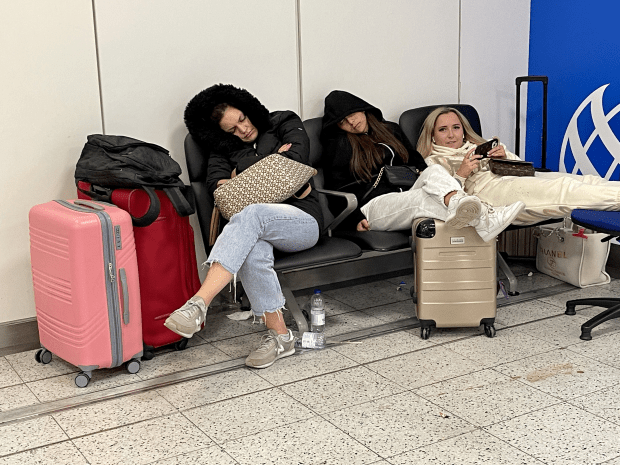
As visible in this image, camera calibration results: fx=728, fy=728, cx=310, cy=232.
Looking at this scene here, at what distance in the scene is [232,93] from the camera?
3.42 meters

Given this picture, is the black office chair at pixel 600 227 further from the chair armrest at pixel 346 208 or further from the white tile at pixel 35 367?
the white tile at pixel 35 367

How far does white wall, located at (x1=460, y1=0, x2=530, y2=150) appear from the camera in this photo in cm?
443

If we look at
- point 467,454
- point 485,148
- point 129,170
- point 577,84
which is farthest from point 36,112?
point 577,84

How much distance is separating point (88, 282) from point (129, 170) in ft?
1.64

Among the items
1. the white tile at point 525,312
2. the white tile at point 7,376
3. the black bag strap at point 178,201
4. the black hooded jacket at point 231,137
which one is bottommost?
the white tile at point 7,376

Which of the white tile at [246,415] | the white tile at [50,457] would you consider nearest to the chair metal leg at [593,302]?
the white tile at [246,415]

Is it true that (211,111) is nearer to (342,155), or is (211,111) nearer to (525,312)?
(342,155)

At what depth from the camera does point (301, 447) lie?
2312 mm

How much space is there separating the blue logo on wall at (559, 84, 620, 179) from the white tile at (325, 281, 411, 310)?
4.50 ft

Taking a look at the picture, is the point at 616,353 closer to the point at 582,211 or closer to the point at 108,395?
the point at 582,211

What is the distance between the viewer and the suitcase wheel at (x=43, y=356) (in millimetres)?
3113

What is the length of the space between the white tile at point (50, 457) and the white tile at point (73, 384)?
417 millimetres

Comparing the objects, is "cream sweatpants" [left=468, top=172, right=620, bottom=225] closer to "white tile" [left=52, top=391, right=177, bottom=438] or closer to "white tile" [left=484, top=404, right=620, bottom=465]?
"white tile" [left=484, top=404, right=620, bottom=465]

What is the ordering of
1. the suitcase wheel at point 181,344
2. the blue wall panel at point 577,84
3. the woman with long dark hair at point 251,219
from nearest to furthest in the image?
the woman with long dark hair at point 251,219, the suitcase wheel at point 181,344, the blue wall panel at point 577,84
